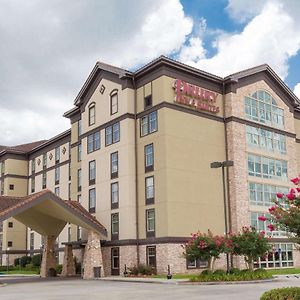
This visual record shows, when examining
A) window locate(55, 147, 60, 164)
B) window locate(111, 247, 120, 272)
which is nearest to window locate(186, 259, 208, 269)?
window locate(111, 247, 120, 272)

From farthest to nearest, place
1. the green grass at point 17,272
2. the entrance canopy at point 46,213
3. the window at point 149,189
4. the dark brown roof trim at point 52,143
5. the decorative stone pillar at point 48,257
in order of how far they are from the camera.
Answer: the dark brown roof trim at point 52,143
the green grass at point 17,272
the decorative stone pillar at point 48,257
the window at point 149,189
the entrance canopy at point 46,213

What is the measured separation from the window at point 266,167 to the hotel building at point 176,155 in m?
0.10

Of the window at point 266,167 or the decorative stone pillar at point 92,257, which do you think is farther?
the window at point 266,167

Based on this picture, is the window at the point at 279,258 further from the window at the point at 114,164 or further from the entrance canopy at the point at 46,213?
the window at the point at 114,164

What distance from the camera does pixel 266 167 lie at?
46.4 metres

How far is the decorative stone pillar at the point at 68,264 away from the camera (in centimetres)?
4541

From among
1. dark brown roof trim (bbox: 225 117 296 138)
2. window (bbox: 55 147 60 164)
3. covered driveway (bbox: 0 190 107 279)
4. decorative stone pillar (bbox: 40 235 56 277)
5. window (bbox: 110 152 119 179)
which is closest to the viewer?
covered driveway (bbox: 0 190 107 279)

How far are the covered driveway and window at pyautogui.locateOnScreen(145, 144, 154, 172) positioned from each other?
20.5 feet

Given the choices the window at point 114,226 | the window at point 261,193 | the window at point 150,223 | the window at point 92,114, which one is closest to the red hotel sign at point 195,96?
the window at point 261,193

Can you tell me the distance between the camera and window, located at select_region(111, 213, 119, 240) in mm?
42750

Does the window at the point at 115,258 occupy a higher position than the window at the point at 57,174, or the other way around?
the window at the point at 57,174

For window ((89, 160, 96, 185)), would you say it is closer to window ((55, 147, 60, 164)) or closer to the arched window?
the arched window

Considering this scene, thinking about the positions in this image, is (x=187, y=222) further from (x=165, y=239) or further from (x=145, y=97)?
(x=145, y=97)

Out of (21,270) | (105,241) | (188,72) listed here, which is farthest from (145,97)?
(21,270)
